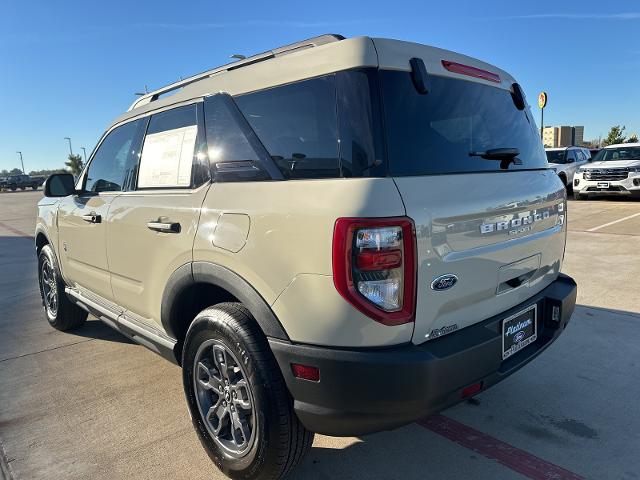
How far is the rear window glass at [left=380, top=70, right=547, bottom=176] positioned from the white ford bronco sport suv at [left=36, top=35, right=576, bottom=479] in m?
0.01

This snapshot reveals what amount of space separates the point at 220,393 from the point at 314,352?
791mm

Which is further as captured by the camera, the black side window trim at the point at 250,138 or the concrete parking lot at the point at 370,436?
the concrete parking lot at the point at 370,436

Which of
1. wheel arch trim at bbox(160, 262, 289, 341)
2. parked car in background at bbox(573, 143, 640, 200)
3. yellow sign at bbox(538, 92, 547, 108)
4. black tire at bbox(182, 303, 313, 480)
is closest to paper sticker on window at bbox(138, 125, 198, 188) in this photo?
wheel arch trim at bbox(160, 262, 289, 341)

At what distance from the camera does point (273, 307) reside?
199 cm

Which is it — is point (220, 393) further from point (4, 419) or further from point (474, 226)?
point (4, 419)

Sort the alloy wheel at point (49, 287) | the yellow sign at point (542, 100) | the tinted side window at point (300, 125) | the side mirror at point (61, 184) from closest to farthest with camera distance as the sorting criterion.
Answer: the tinted side window at point (300, 125) → the side mirror at point (61, 184) → the alloy wheel at point (49, 287) → the yellow sign at point (542, 100)

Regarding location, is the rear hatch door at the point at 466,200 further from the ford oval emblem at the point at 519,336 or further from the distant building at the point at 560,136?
the distant building at the point at 560,136

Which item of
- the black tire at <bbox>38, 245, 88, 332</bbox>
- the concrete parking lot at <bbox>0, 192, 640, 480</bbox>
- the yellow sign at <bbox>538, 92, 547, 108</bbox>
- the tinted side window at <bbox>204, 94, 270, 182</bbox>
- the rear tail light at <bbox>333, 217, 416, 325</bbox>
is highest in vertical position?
the yellow sign at <bbox>538, 92, 547, 108</bbox>

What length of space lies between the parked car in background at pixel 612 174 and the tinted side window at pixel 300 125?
13696mm

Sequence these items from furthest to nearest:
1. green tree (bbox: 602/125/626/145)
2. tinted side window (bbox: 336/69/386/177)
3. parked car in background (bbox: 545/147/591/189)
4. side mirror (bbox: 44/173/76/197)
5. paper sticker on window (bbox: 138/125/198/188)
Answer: green tree (bbox: 602/125/626/145) < parked car in background (bbox: 545/147/591/189) < side mirror (bbox: 44/173/76/197) < paper sticker on window (bbox: 138/125/198/188) < tinted side window (bbox: 336/69/386/177)

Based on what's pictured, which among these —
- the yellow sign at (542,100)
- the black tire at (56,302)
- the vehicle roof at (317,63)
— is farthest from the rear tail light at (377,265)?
the yellow sign at (542,100)

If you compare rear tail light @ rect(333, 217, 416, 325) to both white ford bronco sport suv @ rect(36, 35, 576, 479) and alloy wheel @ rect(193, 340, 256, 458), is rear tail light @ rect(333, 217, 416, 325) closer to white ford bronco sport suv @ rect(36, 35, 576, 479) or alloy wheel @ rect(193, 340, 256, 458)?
white ford bronco sport suv @ rect(36, 35, 576, 479)

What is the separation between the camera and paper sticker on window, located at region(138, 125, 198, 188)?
2.66 m

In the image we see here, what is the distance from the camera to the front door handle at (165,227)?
8.28 ft
